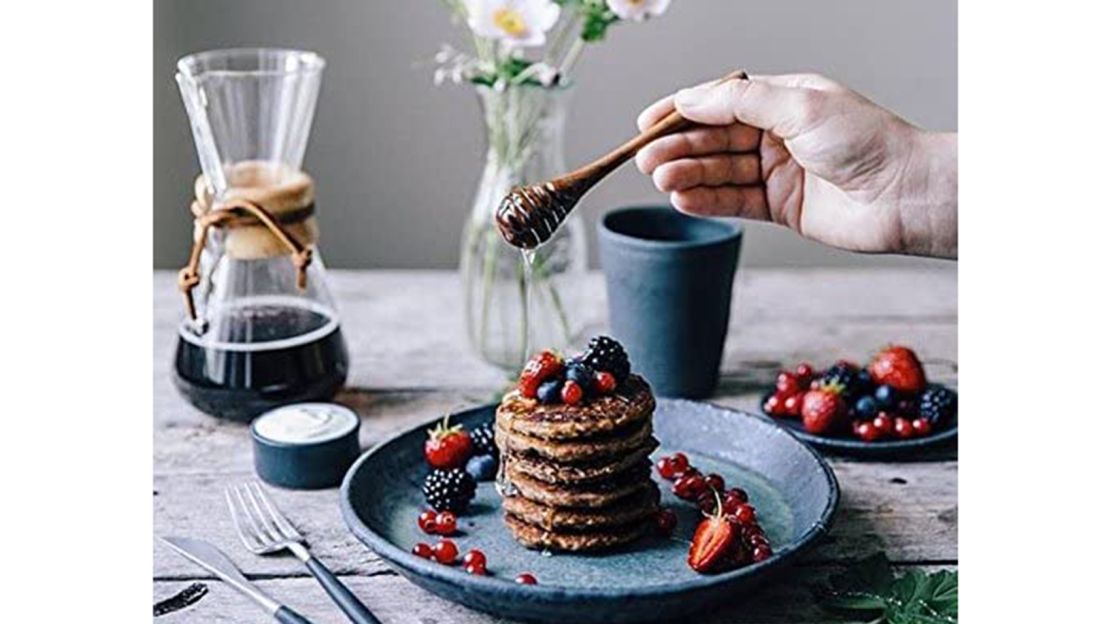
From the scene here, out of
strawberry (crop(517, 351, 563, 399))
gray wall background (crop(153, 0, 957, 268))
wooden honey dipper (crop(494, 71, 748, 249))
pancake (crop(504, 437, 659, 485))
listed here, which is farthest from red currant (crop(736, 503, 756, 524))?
gray wall background (crop(153, 0, 957, 268))

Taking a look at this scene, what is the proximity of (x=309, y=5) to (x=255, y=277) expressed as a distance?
978mm

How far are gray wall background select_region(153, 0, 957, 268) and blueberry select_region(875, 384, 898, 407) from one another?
41.4 inches

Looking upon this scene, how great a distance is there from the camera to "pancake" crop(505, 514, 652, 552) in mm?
1478

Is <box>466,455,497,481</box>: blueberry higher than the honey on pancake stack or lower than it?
lower

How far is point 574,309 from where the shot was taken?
2092 millimetres

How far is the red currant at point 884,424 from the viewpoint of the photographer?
179cm

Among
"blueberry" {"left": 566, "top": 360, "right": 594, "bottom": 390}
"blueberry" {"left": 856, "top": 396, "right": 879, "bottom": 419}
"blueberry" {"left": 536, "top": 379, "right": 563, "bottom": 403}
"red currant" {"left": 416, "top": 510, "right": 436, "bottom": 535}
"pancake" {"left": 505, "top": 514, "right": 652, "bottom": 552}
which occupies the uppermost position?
"blueberry" {"left": 566, "top": 360, "right": 594, "bottom": 390}

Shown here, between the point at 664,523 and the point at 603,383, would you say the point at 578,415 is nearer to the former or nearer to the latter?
the point at 603,383

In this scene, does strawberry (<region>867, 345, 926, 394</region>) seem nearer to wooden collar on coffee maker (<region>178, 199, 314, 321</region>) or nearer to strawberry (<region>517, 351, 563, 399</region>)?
strawberry (<region>517, 351, 563, 399</region>)

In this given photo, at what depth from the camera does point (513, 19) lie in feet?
6.10

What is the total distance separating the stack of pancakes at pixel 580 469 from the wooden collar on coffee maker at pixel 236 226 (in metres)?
0.43

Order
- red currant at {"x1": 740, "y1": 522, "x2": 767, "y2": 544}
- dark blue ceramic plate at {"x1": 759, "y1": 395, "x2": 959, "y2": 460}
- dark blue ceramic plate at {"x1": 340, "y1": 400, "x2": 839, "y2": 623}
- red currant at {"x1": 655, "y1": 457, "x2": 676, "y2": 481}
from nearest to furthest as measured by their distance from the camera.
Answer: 1. dark blue ceramic plate at {"x1": 340, "y1": 400, "x2": 839, "y2": 623}
2. red currant at {"x1": 740, "y1": 522, "x2": 767, "y2": 544}
3. red currant at {"x1": 655, "y1": 457, "x2": 676, "y2": 481}
4. dark blue ceramic plate at {"x1": 759, "y1": 395, "x2": 959, "y2": 460}
